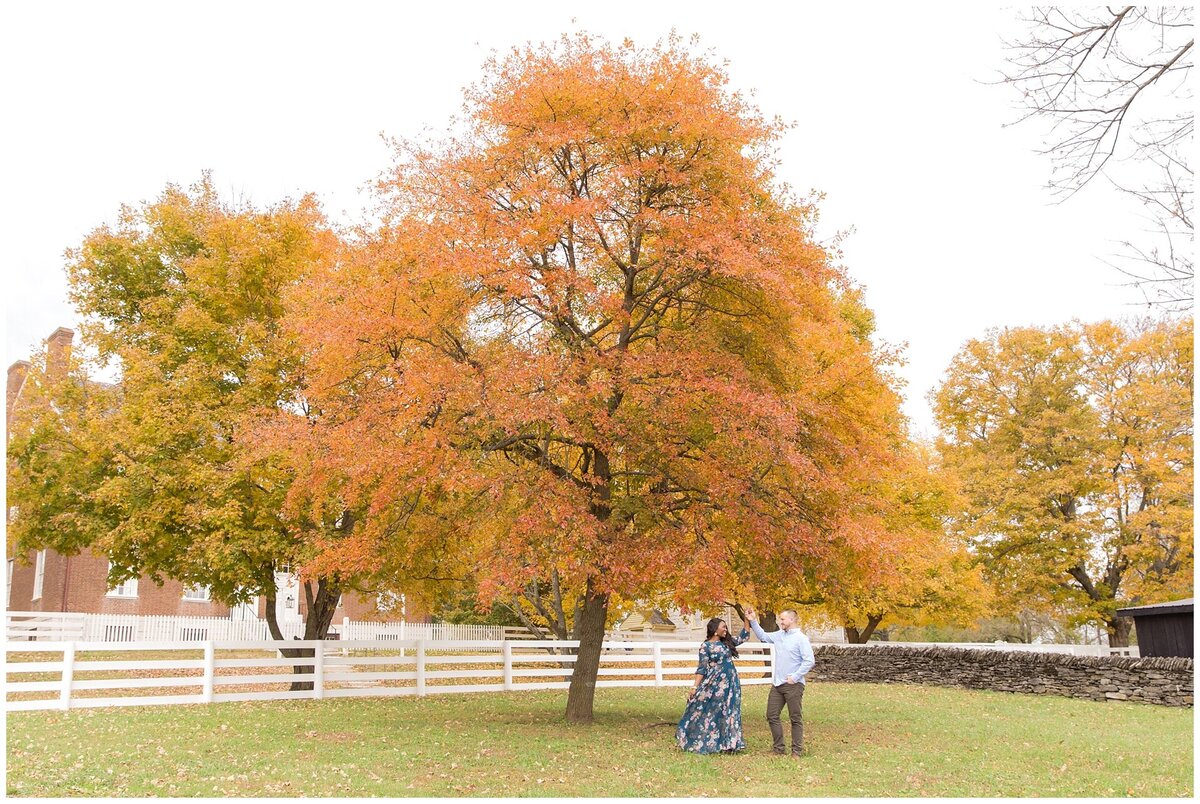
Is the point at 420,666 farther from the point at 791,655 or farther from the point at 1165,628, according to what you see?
the point at 1165,628

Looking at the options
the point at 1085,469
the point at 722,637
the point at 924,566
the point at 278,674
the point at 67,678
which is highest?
the point at 1085,469

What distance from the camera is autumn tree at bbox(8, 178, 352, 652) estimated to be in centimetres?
1817

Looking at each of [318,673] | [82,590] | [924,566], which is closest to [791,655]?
[318,673]

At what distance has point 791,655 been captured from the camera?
11.5 meters

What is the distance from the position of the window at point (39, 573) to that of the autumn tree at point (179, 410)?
48.5ft

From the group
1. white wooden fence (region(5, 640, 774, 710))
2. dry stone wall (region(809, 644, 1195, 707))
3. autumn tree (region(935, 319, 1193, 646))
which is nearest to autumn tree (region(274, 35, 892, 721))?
white wooden fence (region(5, 640, 774, 710))

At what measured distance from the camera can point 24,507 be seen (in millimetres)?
21438

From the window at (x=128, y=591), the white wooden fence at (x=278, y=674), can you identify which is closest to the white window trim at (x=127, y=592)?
the window at (x=128, y=591)

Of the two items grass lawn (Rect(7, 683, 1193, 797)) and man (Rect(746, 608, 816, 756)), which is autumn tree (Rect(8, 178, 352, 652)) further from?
man (Rect(746, 608, 816, 756))

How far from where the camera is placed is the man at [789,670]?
449 inches

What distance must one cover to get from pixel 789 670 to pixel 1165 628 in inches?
634

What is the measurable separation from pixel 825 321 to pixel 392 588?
11.1m

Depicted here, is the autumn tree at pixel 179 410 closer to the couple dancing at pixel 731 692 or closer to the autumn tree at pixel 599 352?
the autumn tree at pixel 599 352

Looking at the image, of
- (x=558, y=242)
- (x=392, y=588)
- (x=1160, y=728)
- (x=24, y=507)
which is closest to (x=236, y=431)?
(x=392, y=588)
